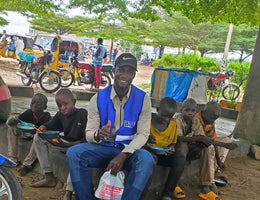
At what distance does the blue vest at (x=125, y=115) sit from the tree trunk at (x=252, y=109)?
318cm

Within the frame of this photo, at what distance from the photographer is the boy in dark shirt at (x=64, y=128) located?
3084 millimetres

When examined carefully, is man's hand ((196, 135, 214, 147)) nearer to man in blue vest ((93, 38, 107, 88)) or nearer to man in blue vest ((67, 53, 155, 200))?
man in blue vest ((67, 53, 155, 200))

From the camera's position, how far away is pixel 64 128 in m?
3.13

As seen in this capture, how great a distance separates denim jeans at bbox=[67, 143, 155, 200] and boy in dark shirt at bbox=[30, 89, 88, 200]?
1.96 ft

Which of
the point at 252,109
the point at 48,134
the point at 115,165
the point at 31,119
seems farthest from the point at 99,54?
the point at 115,165

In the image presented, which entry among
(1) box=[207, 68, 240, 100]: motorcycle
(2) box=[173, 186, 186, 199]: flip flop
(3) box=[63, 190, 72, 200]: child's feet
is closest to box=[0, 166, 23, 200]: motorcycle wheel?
(3) box=[63, 190, 72, 200]: child's feet

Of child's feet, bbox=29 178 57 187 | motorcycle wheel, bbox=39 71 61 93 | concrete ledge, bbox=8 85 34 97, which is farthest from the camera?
motorcycle wheel, bbox=39 71 61 93

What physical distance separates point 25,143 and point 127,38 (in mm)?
22607

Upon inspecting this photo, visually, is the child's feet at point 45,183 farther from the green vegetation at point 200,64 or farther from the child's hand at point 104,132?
the green vegetation at point 200,64

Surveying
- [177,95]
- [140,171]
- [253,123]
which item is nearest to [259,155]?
[253,123]

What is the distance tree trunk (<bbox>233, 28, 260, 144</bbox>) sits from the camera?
500 centimetres

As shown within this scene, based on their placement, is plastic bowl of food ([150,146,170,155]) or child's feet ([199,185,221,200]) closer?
plastic bowl of food ([150,146,170,155])

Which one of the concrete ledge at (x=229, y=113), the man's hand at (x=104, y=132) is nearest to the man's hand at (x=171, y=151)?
the man's hand at (x=104, y=132)

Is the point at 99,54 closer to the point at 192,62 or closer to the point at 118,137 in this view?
the point at 192,62
